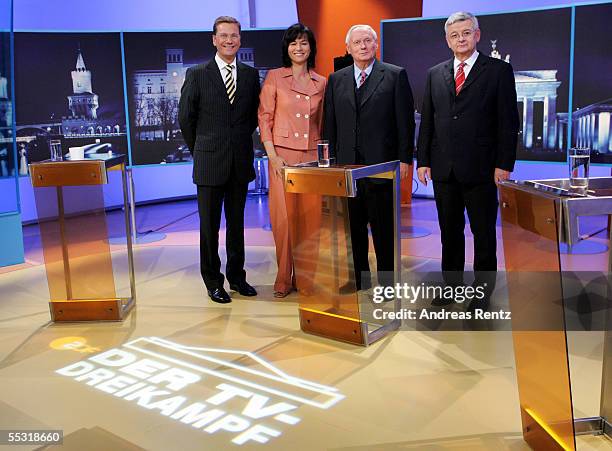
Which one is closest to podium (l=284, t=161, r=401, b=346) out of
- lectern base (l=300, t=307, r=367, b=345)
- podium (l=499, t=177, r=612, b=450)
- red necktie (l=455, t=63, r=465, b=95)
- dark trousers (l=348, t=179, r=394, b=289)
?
lectern base (l=300, t=307, r=367, b=345)

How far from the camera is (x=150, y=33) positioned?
232 inches

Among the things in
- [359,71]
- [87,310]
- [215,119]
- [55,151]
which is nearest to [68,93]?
[55,151]

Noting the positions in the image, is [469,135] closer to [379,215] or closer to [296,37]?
[379,215]

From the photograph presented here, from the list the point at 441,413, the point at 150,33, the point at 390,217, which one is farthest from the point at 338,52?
the point at 441,413

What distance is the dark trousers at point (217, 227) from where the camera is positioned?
409cm

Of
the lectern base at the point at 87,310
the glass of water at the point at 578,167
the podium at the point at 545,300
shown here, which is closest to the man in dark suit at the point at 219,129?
the lectern base at the point at 87,310

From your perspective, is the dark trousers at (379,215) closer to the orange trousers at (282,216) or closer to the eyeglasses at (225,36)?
the orange trousers at (282,216)

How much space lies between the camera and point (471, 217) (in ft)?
11.9

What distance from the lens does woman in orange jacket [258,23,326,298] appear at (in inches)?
154

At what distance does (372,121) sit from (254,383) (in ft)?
5.48

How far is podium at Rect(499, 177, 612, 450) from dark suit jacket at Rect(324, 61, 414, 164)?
1.62m

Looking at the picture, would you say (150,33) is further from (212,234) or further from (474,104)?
(474,104)

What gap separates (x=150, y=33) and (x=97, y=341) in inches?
132

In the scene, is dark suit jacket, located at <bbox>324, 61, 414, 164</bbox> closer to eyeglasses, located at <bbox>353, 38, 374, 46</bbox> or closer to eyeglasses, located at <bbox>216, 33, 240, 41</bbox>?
eyeglasses, located at <bbox>353, 38, 374, 46</bbox>
